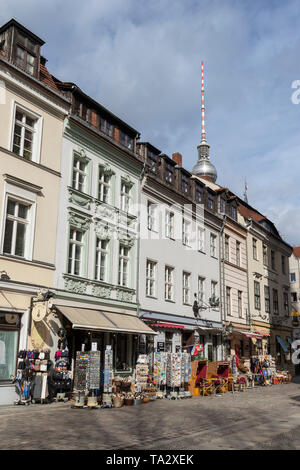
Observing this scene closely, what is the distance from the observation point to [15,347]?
16094 millimetres

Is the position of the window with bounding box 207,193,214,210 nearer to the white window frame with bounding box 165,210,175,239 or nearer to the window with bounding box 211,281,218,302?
the window with bounding box 211,281,218,302

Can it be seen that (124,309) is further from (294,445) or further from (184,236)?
(294,445)

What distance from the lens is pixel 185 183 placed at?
93.4ft

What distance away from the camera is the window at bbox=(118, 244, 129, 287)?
21797 mm

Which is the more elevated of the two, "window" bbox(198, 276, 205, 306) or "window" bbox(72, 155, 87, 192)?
"window" bbox(72, 155, 87, 192)

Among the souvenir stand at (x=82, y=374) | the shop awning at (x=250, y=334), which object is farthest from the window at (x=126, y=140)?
the shop awning at (x=250, y=334)

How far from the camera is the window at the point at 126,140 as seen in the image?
76.1 feet

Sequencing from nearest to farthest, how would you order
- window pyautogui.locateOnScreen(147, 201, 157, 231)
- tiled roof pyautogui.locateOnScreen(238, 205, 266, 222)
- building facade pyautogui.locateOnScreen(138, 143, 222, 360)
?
building facade pyautogui.locateOnScreen(138, 143, 222, 360) < window pyautogui.locateOnScreen(147, 201, 157, 231) < tiled roof pyautogui.locateOnScreen(238, 205, 266, 222)

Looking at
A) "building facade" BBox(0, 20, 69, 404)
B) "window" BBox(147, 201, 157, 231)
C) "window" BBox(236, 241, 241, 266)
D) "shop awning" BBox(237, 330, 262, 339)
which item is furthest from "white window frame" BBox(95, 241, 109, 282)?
"window" BBox(236, 241, 241, 266)

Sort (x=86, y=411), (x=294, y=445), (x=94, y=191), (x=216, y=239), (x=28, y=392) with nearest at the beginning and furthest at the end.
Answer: (x=294, y=445)
(x=86, y=411)
(x=28, y=392)
(x=94, y=191)
(x=216, y=239)

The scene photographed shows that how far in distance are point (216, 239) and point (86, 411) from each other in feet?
61.8

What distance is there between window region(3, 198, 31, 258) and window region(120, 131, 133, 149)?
7.42 metres

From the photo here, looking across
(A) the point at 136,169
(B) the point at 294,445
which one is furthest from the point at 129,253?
(B) the point at 294,445

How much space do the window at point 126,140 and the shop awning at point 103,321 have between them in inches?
322
